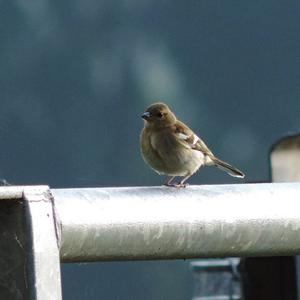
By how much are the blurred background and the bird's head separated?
765 mm

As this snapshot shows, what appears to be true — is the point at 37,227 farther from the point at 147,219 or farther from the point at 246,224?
the point at 246,224

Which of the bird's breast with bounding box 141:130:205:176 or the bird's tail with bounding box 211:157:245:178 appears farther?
the bird's tail with bounding box 211:157:245:178

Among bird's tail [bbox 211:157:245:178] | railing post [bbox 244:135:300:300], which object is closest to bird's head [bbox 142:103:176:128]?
bird's tail [bbox 211:157:245:178]

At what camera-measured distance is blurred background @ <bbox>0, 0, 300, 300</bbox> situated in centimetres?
661

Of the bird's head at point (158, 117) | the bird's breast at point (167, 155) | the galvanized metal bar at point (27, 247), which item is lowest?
the galvanized metal bar at point (27, 247)

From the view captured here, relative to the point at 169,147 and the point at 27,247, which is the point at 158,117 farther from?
the point at 27,247

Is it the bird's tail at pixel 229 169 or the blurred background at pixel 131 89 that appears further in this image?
the blurred background at pixel 131 89

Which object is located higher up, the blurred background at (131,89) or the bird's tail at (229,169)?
the blurred background at (131,89)

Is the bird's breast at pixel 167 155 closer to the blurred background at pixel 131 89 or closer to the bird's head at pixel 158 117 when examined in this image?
the bird's head at pixel 158 117

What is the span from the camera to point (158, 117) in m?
5.86

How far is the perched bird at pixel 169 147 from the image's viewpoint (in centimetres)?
549

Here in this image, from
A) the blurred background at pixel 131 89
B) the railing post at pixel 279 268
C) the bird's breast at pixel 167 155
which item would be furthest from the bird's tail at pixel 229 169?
the railing post at pixel 279 268

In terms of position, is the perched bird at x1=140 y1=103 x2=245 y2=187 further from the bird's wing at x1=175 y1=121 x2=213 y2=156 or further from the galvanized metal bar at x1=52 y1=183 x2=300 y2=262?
the galvanized metal bar at x1=52 y1=183 x2=300 y2=262

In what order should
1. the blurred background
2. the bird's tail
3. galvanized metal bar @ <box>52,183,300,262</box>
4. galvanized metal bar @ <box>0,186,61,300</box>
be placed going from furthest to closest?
the blurred background < the bird's tail < galvanized metal bar @ <box>52,183,300,262</box> < galvanized metal bar @ <box>0,186,61,300</box>
